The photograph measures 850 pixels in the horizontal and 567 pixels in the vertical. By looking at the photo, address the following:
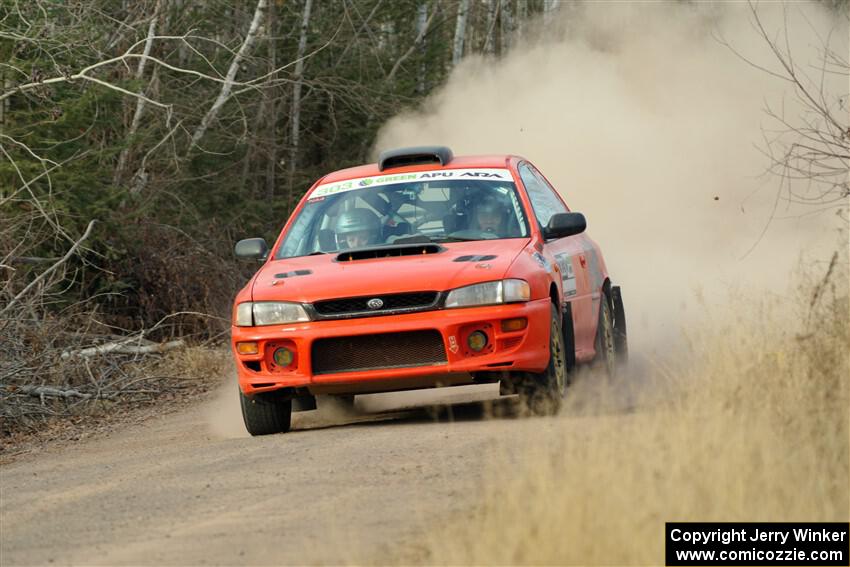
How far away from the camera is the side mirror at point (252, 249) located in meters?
10.6

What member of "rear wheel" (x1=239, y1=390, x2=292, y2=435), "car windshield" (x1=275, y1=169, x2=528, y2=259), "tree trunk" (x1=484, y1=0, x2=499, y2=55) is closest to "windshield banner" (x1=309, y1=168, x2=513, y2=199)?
"car windshield" (x1=275, y1=169, x2=528, y2=259)

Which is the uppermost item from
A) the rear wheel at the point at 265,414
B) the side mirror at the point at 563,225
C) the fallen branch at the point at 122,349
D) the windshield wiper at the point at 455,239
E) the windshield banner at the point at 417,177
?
the windshield banner at the point at 417,177

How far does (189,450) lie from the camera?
31.9 feet

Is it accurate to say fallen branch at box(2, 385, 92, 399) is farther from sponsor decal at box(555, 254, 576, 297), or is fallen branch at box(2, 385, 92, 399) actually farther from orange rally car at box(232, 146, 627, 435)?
sponsor decal at box(555, 254, 576, 297)

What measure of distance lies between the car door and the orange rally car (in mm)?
30

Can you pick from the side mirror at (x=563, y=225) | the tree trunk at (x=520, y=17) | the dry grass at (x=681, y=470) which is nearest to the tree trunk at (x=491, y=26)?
the tree trunk at (x=520, y=17)

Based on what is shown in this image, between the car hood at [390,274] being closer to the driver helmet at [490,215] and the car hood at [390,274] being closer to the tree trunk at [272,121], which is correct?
the driver helmet at [490,215]

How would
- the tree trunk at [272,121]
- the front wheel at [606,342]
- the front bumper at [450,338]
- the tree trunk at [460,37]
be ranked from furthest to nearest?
the tree trunk at [460,37], the tree trunk at [272,121], the front wheel at [606,342], the front bumper at [450,338]

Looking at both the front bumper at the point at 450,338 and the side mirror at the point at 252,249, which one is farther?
the side mirror at the point at 252,249

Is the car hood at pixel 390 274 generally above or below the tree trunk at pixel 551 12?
below

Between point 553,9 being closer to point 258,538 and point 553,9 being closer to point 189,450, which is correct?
point 189,450

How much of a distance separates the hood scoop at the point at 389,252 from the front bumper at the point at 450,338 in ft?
2.32

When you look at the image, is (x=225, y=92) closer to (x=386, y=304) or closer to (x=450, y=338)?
(x=386, y=304)

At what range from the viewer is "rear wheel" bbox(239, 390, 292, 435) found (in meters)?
10.0
